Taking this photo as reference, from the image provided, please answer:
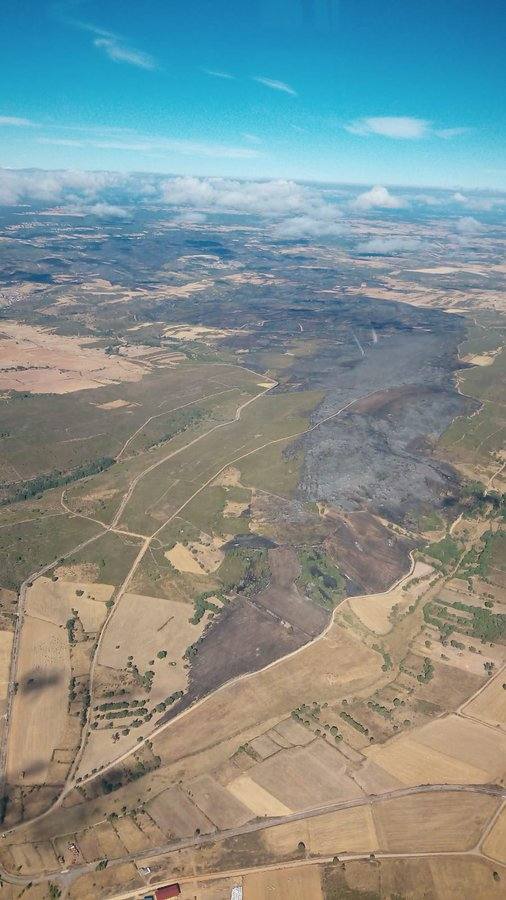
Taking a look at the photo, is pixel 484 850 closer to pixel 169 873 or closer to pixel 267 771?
pixel 267 771

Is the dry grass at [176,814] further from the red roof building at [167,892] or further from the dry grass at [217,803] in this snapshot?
the red roof building at [167,892]

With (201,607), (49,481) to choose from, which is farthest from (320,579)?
(49,481)

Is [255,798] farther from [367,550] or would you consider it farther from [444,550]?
[444,550]

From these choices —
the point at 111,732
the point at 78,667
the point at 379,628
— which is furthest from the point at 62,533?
the point at 379,628

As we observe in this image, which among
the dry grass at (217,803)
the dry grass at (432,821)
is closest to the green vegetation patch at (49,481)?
the dry grass at (217,803)

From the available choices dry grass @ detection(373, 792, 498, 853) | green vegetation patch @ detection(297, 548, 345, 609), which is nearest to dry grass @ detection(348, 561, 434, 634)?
green vegetation patch @ detection(297, 548, 345, 609)
